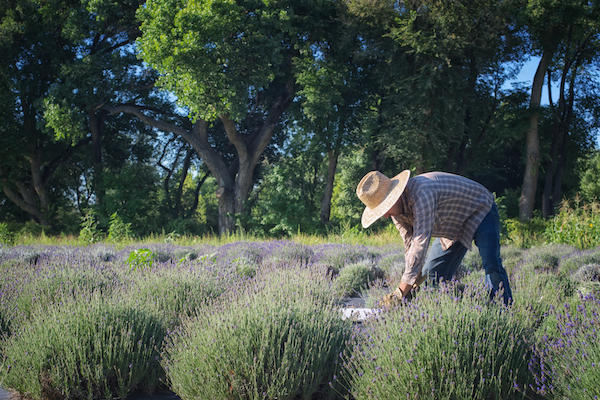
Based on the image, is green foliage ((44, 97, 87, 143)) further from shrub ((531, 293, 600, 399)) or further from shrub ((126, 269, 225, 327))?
shrub ((531, 293, 600, 399))

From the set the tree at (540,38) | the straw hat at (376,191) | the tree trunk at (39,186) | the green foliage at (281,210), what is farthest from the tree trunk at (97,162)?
the straw hat at (376,191)

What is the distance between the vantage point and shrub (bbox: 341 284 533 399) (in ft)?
8.14

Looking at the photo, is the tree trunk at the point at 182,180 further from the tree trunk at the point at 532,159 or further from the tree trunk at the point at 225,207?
the tree trunk at the point at 532,159

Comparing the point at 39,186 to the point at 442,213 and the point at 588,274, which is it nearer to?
the point at 588,274

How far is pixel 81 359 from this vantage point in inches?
112

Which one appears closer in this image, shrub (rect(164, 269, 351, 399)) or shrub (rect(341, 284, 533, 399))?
shrub (rect(341, 284, 533, 399))

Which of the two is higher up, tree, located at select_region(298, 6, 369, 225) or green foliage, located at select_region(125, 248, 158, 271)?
tree, located at select_region(298, 6, 369, 225)

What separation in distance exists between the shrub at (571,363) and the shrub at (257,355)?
1183mm

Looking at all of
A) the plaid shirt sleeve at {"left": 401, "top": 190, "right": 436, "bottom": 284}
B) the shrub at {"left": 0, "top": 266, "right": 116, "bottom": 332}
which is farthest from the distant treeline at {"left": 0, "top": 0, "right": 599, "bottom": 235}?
the plaid shirt sleeve at {"left": 401, "top": 190, "right": 436, "bottom": 284}

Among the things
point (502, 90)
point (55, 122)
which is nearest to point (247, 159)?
point (55, 122)

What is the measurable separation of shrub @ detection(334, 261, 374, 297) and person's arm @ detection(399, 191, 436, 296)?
272cm

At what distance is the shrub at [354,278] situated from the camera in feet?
20.2

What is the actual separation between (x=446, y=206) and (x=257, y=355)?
1.94 meters

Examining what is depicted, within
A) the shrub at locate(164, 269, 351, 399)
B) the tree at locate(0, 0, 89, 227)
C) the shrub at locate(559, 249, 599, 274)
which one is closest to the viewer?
the shrub at locate(164, 269, 351, 399)
